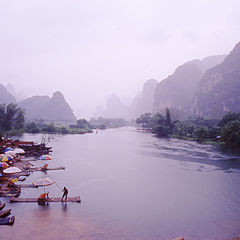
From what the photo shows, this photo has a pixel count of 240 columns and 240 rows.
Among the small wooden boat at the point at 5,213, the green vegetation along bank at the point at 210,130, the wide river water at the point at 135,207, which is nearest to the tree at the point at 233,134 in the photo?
the green vegetation along bank at the point at 210,130

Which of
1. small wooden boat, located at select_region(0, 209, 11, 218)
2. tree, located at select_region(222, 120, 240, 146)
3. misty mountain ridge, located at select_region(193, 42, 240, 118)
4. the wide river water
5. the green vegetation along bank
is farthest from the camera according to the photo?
misty mountain ridge, located at select_region(193, 42, 240, 118)

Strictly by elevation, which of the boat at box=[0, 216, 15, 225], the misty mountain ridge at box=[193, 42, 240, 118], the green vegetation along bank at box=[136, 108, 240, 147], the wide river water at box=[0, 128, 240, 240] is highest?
the misty mountain ridge at box=[193, 42, 240, 118]

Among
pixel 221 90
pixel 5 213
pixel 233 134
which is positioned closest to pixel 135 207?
pixel 5 213

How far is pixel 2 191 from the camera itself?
18781 millimetres

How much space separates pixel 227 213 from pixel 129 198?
7.37 m

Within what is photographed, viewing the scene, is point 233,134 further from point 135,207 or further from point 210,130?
point 135,207

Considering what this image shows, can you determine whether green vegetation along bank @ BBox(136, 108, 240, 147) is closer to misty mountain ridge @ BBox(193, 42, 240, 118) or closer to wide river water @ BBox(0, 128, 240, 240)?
wide river water @ BBox(0, 128, 240, 240)

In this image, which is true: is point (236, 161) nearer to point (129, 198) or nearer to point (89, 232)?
point (129, 198)

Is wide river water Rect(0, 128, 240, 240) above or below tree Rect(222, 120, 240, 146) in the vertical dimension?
below

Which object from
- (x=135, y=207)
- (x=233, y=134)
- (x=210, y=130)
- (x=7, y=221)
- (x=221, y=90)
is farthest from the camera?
(x=221, y=90)

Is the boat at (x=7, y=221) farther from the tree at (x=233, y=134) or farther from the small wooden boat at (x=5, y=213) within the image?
the tree at (x=233, y=134)

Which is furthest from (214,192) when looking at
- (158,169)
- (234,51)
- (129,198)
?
(234,51)

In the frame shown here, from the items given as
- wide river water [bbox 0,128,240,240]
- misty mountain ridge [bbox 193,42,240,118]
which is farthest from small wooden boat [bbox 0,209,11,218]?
misty mountain ridge [bbox 193,42,240,118]

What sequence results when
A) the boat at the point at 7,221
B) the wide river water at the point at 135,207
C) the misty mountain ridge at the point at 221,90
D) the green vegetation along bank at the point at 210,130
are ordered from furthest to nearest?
the misty mountain ridge at the point at 221,90 → the green vegetation along bank at the point at 210,130 → the boat at the point at 7,221 → the wide river water at the point at 135,207
